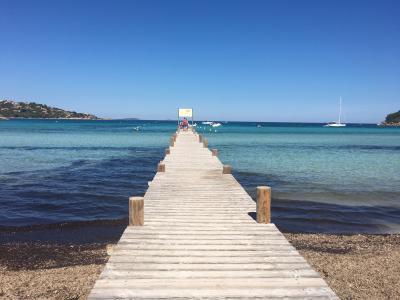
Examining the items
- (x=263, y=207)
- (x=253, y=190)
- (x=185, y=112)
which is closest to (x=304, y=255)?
(x=263, y=207)

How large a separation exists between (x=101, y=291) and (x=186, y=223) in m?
4.00

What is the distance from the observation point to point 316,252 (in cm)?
1153

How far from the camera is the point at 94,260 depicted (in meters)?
10.7

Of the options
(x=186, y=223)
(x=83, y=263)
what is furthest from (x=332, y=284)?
(x=83, y=263)

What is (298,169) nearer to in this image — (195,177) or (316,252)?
(195,177)

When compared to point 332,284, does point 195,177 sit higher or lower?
higher

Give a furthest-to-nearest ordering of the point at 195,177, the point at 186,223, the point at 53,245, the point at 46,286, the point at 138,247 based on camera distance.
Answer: the point at 195,177 → the point at 53,245 → the point at 186,223 → the point at 46,286 → the point at 138,247

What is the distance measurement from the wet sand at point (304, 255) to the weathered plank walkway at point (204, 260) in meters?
1.75

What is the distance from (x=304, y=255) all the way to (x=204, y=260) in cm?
493

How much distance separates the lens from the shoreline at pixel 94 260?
8.59 meters

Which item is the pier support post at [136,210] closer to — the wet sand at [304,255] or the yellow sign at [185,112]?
the wet sand at [304,255]

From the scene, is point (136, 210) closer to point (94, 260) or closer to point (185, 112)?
point (94, 260)

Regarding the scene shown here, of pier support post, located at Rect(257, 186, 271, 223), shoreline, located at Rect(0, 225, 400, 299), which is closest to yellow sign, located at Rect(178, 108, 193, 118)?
shoreline, located at Rect(0, 225, 400, 299)

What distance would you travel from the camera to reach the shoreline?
8.59m
